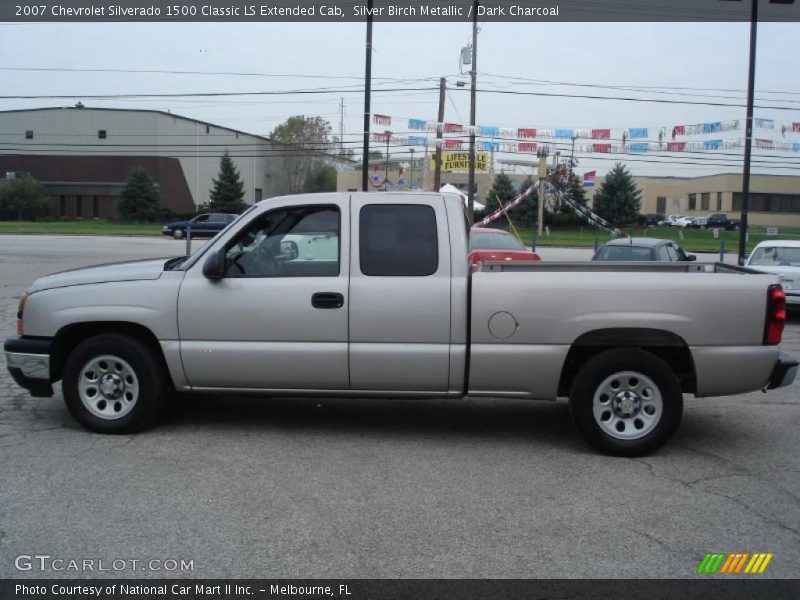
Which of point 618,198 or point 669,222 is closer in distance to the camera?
point 618,198

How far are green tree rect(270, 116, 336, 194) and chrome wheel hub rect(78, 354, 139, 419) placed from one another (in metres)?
47.7

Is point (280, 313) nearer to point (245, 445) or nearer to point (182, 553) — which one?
point (245, 445)

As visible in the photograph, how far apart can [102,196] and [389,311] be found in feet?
241

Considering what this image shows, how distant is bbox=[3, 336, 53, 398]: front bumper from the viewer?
617 cm

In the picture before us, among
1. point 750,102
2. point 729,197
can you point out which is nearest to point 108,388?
point 750,102

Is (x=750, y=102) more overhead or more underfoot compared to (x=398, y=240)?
more overhead

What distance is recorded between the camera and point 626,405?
5875 millimetres

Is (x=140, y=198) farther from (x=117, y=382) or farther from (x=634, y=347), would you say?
(x=634, y=347)

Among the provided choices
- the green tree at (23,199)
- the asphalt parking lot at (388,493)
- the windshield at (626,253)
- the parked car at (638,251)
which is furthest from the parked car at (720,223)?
the asphalt parking lot at (388,493)

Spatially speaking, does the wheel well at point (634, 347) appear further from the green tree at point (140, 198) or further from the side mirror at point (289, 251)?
the green tree at point (140, 198)

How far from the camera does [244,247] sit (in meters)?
6.16
